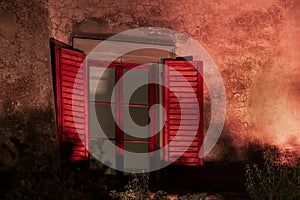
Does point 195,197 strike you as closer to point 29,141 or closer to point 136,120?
point 136,120

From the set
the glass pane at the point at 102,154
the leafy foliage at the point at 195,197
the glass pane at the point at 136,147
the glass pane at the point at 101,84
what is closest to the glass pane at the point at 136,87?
the glass pane at the point at 101,84

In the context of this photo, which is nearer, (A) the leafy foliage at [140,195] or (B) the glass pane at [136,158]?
(A) the leafy foliage at [140,195]

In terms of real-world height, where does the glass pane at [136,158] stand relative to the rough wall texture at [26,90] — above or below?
below

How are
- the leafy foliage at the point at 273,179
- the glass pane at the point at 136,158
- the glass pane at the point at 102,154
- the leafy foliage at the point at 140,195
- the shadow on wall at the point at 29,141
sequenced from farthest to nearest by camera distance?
the glass pane at the point at 136,158
the glass pane at the point at 102,154
the leafy foliage at the point at 273,179
the shadow on wall at the point at 29,141
the leafy foliage at the point at 140,195

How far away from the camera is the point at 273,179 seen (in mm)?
8938

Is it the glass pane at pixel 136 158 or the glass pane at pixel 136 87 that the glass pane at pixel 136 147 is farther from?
the glass pane at pixel 136 87

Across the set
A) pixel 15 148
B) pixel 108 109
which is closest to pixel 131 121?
pixel 108 109

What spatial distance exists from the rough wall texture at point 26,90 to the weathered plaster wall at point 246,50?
0.95m

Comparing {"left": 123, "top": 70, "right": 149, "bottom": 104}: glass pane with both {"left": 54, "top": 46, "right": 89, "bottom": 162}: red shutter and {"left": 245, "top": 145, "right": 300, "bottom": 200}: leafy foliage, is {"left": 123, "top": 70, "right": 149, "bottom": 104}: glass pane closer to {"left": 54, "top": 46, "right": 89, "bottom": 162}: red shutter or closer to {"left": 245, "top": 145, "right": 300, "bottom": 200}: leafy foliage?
{"left": 54, "top": 46, "right": 89, "bottom": 162}: red shutter

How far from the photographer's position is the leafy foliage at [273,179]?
345 inches

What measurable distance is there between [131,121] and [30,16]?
1.71m

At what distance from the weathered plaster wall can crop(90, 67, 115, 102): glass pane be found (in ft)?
1.69

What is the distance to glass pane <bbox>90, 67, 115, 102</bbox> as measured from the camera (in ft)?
31.5

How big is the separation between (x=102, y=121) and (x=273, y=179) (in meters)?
2.07
